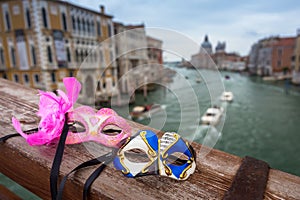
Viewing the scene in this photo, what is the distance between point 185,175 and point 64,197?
0.17 m

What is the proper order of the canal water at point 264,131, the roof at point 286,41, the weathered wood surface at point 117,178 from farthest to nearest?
1. the roof at point 286,41
2. the canal water at point 264,131
3. the weathered wood surface at point 117,178

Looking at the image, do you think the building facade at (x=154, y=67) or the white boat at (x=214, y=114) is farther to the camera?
the white boat at (x=214, y=114)

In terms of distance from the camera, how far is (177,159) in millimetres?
312

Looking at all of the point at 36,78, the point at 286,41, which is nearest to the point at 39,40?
the point at 36,78

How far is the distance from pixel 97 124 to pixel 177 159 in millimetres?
149

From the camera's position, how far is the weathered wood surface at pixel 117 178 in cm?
24

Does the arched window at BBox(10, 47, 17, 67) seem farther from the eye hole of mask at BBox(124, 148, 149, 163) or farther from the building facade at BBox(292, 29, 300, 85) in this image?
the building facade at BBox(292, 29, 300, 85)

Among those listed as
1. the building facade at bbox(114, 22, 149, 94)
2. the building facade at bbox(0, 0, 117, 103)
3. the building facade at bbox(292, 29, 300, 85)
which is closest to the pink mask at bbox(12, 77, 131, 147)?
the building facade at bbox(114, 22, 149, 94)

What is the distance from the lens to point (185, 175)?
271mm

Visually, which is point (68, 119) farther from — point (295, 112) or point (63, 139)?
point (295, 112)

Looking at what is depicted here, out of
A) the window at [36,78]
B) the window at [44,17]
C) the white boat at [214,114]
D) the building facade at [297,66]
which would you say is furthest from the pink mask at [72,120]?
the building facade at [297,66]

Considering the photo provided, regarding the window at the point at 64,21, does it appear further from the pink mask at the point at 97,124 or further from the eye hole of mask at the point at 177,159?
the eye hole of mask at the point at 177,159

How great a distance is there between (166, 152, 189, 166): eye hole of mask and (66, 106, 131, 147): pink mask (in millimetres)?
91

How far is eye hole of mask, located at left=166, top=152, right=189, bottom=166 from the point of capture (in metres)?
0.30
